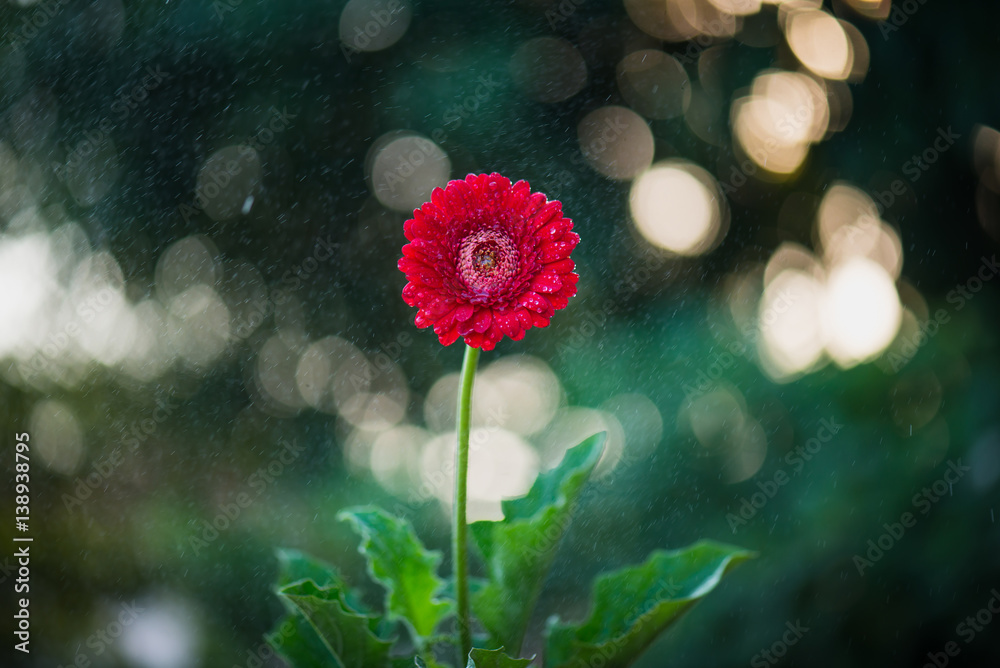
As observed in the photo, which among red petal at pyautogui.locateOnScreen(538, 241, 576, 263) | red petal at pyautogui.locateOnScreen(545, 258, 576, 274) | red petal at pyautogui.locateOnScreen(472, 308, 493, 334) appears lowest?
red petal at pyautogui.locateOnScreen(472, 308, 493, 334)

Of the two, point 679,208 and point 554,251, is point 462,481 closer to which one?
point 554,251

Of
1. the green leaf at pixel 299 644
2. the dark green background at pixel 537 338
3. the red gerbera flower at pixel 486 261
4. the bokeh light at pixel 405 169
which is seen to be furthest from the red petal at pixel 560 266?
the bokeh light at pixel 405 169

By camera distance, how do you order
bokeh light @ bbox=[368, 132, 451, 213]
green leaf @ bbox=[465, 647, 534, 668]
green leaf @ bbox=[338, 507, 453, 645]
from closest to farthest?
green leaf @ bbox=[465, 647, 534, 668]
green leaf @ bbox=[338, 507, 453, 645]
bokeh light @ bbox=[368, 132, 451, 213]

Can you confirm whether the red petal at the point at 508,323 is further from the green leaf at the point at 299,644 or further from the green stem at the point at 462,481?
the green leaf at the point at 299,644

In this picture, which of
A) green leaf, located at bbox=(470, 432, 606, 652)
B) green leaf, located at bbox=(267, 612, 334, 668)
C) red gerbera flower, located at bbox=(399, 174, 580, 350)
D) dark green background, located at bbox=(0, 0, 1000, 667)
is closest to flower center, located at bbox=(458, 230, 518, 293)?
red gerbera flower, located at bbox=(399, 174, 580, 350)

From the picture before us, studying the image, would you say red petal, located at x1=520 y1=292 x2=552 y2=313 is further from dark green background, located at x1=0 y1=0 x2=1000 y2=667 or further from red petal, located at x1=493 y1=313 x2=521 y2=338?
dark green background, located at x1=0 y1=0 x2=1000 y2=667

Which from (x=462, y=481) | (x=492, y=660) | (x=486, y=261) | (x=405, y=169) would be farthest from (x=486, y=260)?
(x=405, y=169)

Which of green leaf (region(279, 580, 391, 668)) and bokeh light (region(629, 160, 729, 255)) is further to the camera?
bokeh light (region(629, 160, 729, 255))
